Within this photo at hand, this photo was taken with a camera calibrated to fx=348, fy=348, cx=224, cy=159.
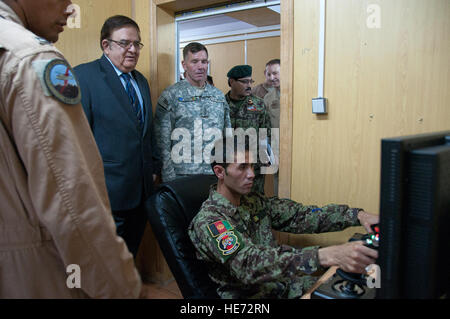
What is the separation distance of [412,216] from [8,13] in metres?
0.87

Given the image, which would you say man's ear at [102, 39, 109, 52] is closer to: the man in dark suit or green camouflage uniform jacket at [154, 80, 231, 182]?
the man in dark suit

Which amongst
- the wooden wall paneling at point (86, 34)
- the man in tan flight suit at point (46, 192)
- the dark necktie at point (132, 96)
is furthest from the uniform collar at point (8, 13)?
the wooden wall paneling at point (86, 34)

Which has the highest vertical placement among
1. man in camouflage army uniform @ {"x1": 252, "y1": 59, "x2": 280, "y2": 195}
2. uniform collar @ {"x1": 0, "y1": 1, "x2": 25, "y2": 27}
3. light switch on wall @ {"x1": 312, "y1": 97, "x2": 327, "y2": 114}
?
man in camouflage army uniform @ {"x1": 252, "y1": 59, "x2": 280, "y2": 195}

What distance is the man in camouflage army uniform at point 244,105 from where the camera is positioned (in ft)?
8.91

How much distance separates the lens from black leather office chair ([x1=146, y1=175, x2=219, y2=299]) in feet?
4.01

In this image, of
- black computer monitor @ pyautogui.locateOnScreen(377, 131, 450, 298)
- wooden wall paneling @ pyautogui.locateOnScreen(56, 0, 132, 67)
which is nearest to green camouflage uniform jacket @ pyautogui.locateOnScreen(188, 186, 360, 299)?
black computer monitor @ pyautogui.locateOnScreen(377, 131, 450, 298)

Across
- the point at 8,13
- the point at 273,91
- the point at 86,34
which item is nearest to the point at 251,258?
the point at 8,13

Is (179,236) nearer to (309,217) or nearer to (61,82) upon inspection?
(309,217)

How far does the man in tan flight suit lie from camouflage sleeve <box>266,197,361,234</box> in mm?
978

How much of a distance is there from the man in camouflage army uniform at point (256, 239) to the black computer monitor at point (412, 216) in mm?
290

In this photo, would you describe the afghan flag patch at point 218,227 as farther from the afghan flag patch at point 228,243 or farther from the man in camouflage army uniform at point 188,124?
the man in camouflage army uniform at point 188,124

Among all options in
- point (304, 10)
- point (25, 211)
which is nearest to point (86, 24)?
point (304, 10)

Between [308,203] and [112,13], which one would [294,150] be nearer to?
[308,203]
